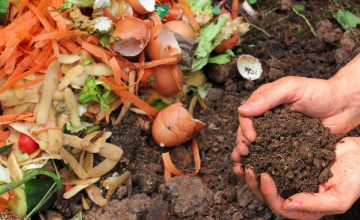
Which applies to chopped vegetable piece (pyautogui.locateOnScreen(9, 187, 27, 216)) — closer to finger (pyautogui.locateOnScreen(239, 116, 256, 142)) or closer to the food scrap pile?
the food scrap pile

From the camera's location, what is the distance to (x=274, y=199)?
196 cm

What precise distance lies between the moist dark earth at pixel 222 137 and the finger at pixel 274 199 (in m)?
0.25

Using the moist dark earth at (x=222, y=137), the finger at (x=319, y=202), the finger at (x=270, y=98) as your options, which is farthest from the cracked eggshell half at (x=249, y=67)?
the finger at (x=319, y=202)

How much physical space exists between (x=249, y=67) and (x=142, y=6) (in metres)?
0.78

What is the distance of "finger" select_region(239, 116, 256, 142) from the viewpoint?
1.99m

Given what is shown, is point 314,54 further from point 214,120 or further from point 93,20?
point 93,20

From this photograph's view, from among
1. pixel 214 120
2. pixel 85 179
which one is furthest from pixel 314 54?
pixel 85 179

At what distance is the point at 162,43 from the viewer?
95.4 inches

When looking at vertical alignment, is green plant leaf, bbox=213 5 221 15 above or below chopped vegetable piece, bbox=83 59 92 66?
above

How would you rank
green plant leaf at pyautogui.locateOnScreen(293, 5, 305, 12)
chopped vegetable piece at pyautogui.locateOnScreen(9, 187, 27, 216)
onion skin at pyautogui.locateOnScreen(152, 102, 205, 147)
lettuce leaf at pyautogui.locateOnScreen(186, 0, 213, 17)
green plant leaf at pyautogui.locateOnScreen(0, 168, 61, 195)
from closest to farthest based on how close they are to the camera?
1. green plant leaf at pyautogui.locateOnScreen(0, 168, 61, 195)
2. chopped vegetable piece at pyautogui.locateOnScreen(9, 187, 27, 216)
3. onion skin at pyautogui.locateOnScreen(152, 102, 205, 147)
4. lettuce leaf at pyautogui.locateOnScreen(186, 0, 213, 17)
5. green plant leaf at pyautogui.locateOnScreen(293, 5, 305, 12)

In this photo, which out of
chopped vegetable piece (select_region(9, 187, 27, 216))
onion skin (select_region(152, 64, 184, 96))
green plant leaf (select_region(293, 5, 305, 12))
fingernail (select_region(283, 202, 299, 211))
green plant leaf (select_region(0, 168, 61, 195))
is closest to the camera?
fingernail (select_region(283, 202, 299, 211))

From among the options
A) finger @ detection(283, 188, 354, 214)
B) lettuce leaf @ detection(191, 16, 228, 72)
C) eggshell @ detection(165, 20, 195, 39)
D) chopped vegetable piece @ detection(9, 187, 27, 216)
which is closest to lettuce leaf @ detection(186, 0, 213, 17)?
lettuce leaf @ detection(191, 16, 228, 72)

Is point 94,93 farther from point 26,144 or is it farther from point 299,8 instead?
point 299,8

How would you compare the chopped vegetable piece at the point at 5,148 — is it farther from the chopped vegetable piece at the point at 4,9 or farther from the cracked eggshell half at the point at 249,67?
the cracked eggshell half at the point at 249,67
